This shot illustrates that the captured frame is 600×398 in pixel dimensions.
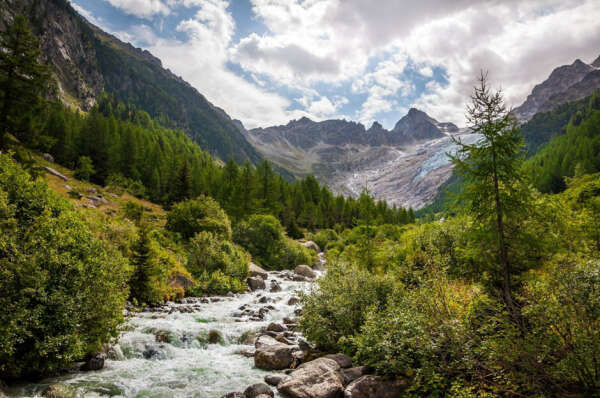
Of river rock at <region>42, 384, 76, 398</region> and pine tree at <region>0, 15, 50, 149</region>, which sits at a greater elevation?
pine tree at <region>0, 15, 50, 149</region>

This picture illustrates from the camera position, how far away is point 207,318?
19172 millimetres

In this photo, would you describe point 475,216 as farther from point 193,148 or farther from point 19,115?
point 193,148

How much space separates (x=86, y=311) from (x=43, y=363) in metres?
1.86

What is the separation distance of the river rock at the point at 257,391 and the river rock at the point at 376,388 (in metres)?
2.76

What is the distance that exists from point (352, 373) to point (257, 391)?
3.63 m

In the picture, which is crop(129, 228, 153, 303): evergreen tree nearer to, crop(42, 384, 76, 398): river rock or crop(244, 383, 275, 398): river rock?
crop(42, 384, 76, 398): river rock

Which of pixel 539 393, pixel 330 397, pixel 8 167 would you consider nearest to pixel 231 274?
pixel 8 167

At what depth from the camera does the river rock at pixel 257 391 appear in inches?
407

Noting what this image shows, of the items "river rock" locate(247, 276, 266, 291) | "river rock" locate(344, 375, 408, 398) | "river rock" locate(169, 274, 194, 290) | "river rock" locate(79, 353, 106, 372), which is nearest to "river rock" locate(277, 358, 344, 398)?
"river rock" locate(344, 375, 408, 398)

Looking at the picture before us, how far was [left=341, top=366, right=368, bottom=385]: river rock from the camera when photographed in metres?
10.9

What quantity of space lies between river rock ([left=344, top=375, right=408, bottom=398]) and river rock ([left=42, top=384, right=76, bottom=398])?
9049 mm

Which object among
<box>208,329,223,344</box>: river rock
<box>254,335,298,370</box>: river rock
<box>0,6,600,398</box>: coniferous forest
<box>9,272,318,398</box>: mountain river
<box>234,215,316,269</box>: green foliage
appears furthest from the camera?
<box>234,215,316,269</box>: green foliage

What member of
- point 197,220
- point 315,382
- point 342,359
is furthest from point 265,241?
point 315,382

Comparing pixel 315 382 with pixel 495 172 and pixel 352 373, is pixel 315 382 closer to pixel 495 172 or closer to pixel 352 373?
pixel 352 373
